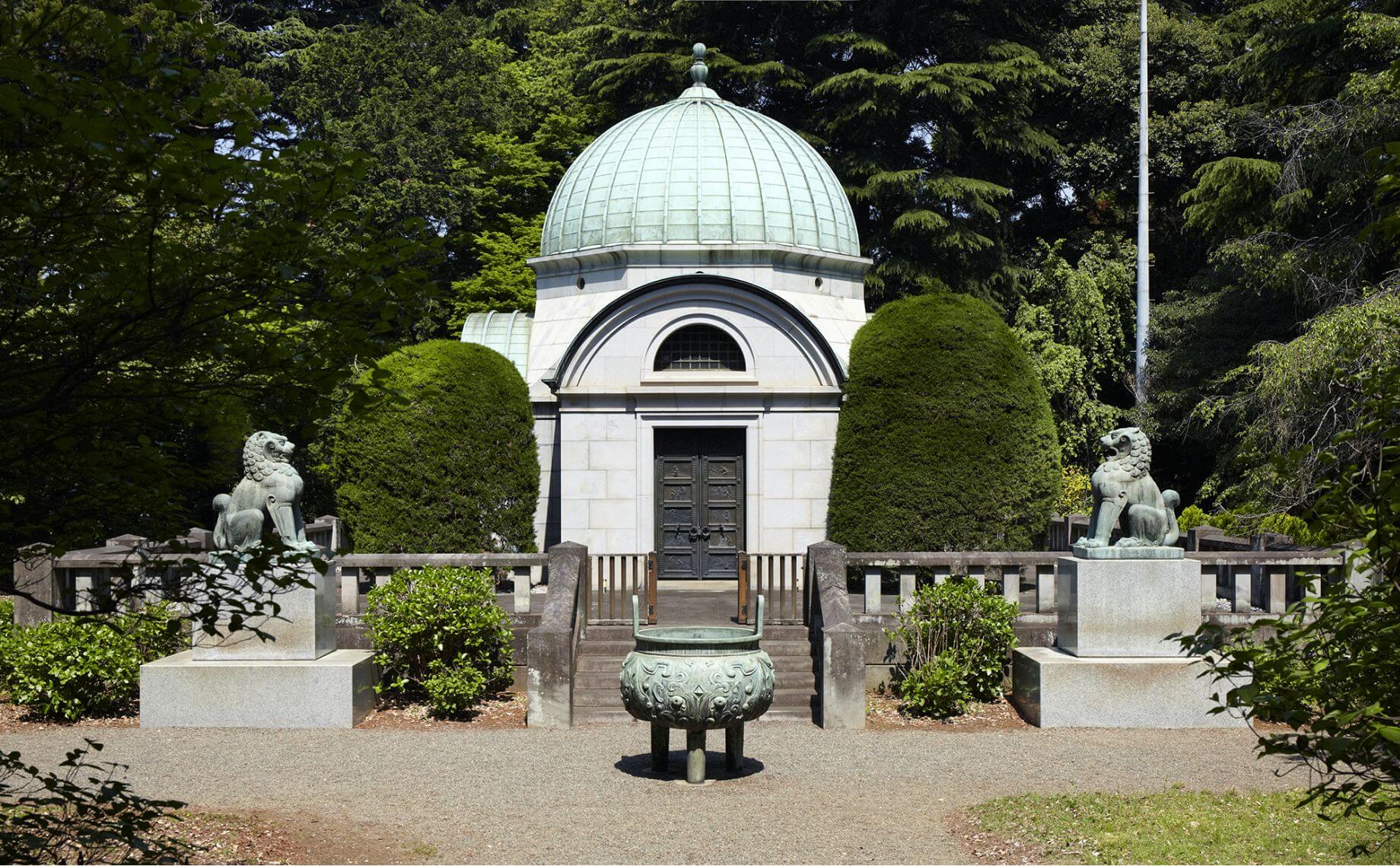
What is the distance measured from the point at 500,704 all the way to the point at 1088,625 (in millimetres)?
6367

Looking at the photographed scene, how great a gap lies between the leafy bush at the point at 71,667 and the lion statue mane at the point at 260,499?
112 centimetres

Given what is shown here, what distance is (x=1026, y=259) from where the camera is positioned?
36.0 m

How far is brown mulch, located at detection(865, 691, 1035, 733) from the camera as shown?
1373 centimetres

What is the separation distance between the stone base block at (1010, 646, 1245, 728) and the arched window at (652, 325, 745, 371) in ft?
29.0

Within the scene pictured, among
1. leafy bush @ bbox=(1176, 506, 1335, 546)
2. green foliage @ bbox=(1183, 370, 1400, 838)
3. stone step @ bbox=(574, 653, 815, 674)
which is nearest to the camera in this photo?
green foliage @ bbox=(1183, 370, 1400, 838)

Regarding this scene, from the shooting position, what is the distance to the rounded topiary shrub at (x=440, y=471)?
20031 millimetres

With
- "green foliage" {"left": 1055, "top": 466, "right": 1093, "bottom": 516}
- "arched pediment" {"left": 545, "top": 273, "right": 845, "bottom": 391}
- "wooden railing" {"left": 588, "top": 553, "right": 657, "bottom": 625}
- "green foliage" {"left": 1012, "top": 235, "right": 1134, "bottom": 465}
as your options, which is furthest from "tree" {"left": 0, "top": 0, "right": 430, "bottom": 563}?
"green foliage" {"left": 1012, "top": 235, "right": 1134, "bottom": 465}

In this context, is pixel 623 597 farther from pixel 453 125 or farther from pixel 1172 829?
pixel 453 125

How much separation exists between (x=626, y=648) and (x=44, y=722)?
20.0ft

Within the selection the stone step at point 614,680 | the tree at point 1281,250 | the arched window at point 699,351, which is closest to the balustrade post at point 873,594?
the stone step at point 614,680

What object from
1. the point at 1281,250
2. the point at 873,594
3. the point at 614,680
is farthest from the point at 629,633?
the point at 1281,250

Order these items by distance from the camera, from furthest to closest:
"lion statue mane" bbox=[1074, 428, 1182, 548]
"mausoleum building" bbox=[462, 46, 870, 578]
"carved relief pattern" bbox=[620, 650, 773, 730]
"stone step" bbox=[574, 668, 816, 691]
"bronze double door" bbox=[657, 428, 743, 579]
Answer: "bronze double door" bbox=[657, 428, 743, 579]
"mausoleum building" bbox=[462, 46, 870, 578]
"stone step" bbox=[574, 668, 816, 691]
"lion statue mane" bbox=[1074, 428, 1182, 548]
"carved relief pattern" bbox=[620, 650, 773, 730]

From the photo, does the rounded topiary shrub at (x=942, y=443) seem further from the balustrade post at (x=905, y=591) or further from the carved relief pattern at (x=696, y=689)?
the carved relief pattern at (x=696, y=689)

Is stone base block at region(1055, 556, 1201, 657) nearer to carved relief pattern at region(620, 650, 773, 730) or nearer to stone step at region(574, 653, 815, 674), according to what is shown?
stone step at region(574, 653, 815, 674)
